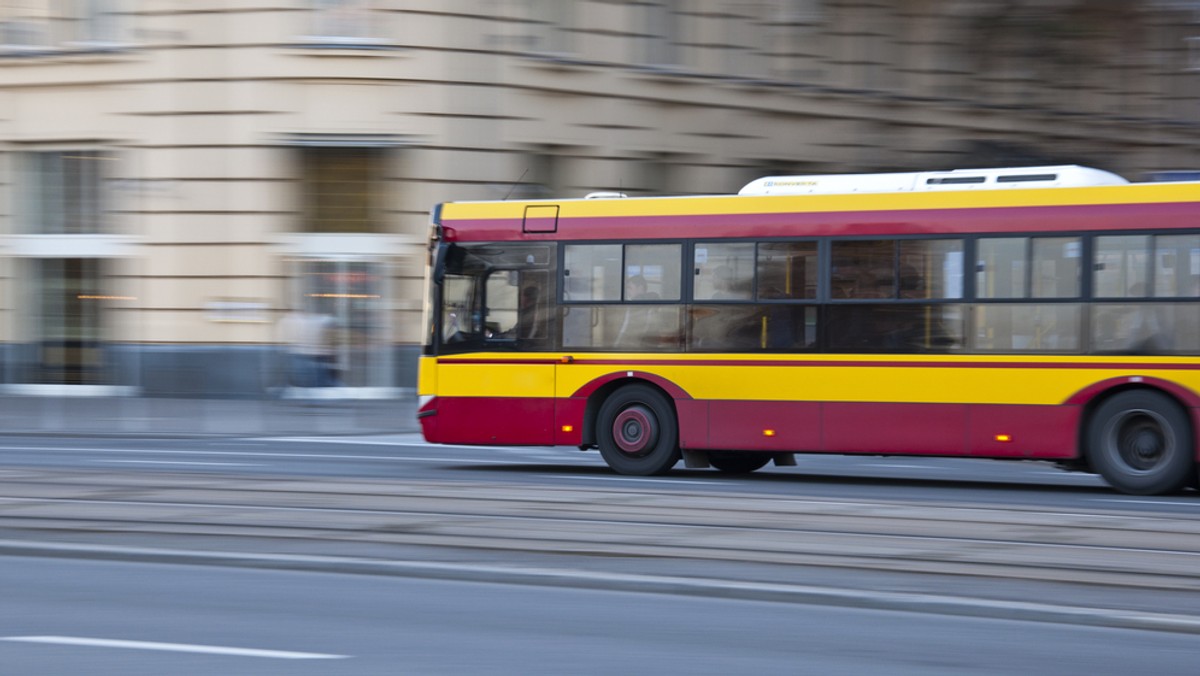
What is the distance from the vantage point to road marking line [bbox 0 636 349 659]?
20.3 feet

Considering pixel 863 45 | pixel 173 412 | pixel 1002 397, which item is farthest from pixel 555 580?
pixel 863 45

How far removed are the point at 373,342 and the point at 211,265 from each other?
275 cm

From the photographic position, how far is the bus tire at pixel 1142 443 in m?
12.5

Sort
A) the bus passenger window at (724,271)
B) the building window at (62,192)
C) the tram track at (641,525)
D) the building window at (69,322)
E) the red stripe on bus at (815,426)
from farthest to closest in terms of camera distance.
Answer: the building window at (69,322) → the building window at (62,192) → the bus passenger window at (724,271) → the red stripe on bus at (815,426) → the tram track at (641,525)

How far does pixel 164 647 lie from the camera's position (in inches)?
250

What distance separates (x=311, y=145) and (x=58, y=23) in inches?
197

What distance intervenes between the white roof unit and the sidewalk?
8773mm

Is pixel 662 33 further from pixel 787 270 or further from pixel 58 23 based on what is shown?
pixel 787 270

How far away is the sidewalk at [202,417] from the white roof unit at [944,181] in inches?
345

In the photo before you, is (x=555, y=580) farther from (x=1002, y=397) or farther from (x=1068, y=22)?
(x=1068, y=22)

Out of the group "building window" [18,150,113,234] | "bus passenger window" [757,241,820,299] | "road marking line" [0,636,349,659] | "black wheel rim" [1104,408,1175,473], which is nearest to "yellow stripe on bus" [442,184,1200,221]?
"bus passenger window" [757,241,820,299]

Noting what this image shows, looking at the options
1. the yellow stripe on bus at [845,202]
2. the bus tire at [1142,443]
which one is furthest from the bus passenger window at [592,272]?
the bus tire at [1142,443]

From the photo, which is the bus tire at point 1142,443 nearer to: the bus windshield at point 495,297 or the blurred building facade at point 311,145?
the bus windshield at point 495,297

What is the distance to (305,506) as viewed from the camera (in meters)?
10.7
